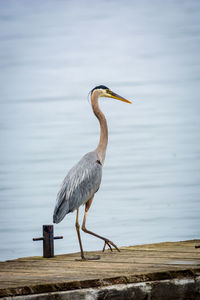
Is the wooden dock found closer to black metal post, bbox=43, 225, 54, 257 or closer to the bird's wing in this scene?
black metal post, bbox=43, 225, 54, 257

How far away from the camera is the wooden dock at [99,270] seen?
415 centimetres

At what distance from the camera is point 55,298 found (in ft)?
13.3

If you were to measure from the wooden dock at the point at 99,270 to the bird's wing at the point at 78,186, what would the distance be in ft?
1.44

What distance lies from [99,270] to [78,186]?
4.76 feet

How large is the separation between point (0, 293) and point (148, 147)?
16378 mm

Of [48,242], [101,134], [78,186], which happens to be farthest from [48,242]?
[101,134]

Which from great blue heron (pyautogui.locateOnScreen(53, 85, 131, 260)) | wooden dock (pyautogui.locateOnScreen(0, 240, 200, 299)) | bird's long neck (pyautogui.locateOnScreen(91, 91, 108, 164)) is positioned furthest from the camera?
bird's long neck (pyautogui.locateOnScreen(91, 91, 108, 164))

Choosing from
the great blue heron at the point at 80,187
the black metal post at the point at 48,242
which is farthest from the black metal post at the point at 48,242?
the great blue heron at the point at 80,187

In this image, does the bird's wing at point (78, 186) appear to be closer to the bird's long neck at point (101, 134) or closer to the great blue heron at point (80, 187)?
the great blue heron at point (80, 187)

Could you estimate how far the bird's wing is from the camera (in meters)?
6.14

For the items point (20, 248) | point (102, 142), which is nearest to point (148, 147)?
point (20, 248)

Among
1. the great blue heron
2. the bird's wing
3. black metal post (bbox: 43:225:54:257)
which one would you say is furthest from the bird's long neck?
black metal post (bbox: 43:225:54:257)

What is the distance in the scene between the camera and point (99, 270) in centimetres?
491

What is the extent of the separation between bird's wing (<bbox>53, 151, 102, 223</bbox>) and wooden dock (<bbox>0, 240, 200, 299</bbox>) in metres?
0.44
